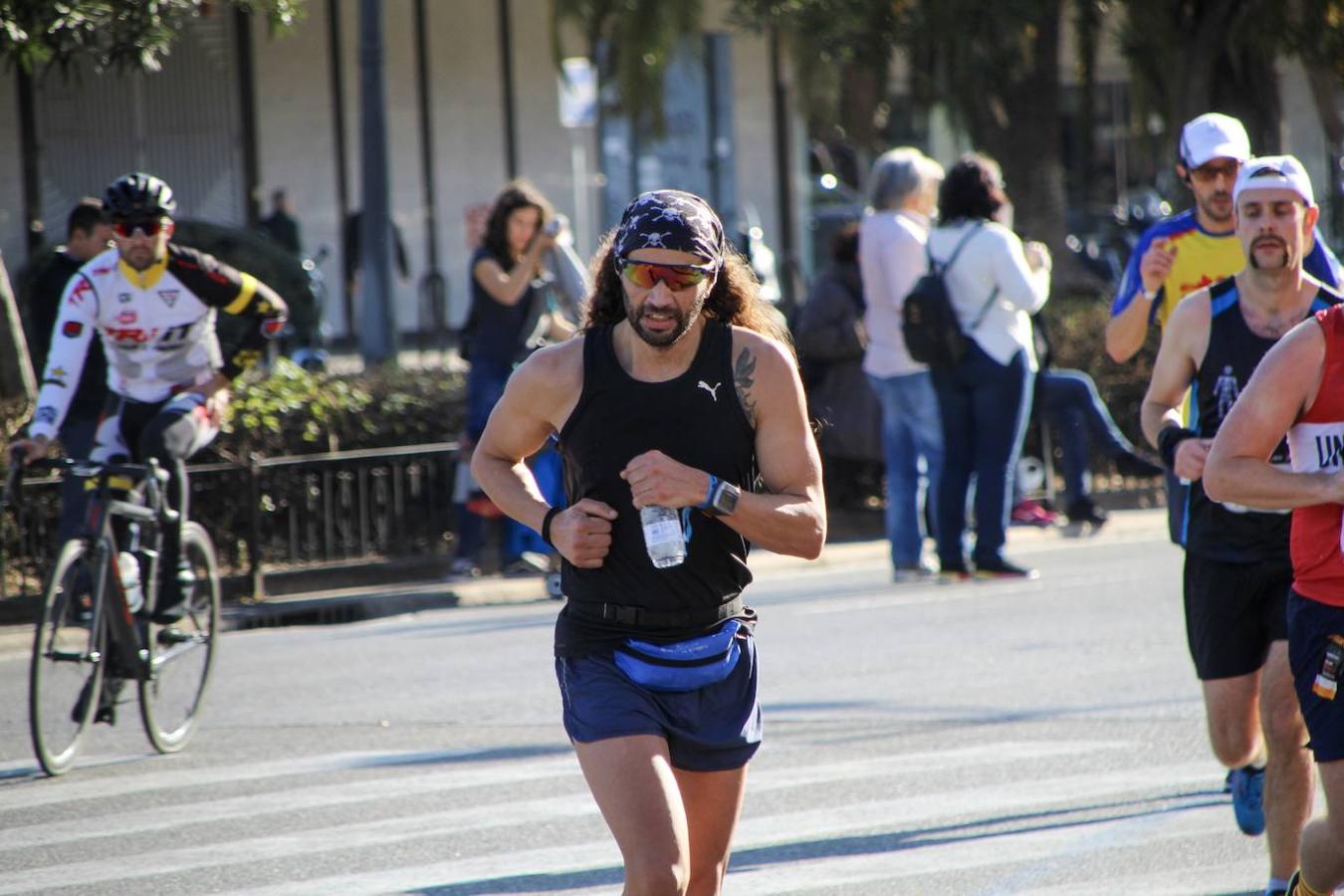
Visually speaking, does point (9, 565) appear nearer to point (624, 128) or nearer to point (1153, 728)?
point (1153, 728)

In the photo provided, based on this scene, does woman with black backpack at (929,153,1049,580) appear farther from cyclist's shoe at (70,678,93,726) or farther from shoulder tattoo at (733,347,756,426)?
shoulder tattoo at (733,347,756,426)

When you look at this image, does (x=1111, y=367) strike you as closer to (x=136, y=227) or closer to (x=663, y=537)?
(x=136, y=227)

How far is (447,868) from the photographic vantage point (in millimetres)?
6023

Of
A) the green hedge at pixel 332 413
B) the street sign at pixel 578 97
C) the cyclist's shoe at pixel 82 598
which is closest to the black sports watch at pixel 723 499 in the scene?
the cyclist's shoe at pixel 82 598

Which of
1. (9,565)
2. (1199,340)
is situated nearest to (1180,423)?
(1199,340)

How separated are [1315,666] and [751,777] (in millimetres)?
3029

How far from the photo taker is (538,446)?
15.0 ft

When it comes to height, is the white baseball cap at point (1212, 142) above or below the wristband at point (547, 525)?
above

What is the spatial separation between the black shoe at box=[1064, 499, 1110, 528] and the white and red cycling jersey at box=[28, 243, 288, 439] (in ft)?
23.3

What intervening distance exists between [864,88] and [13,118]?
9.58 metres

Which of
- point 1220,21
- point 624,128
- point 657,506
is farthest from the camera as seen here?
point 624,128

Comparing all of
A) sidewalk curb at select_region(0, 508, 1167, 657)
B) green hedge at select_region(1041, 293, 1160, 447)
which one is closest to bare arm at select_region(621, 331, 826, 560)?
sidewalk curb at select_region(0, 508, 1167, 657)

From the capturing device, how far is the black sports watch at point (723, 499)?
4164 mm

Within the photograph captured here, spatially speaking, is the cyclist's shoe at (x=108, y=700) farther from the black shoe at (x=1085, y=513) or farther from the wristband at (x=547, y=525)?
the black shoe at (x=1085, y=513)
